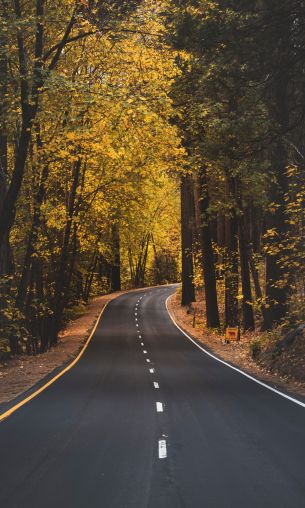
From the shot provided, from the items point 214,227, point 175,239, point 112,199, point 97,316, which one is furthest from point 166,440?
point 175,239

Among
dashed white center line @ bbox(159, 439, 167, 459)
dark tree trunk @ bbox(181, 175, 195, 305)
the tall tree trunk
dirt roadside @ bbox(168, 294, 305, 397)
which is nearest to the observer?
dashed white center line @ bbox(159, 439, 167, 459)

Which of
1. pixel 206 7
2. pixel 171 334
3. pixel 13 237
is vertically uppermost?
pixel 206 7

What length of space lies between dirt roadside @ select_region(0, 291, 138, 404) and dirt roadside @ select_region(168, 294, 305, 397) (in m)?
6.78

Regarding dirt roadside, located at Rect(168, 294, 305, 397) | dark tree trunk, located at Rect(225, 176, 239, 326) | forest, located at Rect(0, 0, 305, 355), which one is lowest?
dirt roadside, located at Rect(168, 294, 305, 397)

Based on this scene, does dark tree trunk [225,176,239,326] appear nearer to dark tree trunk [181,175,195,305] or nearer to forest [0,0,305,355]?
forest [0,0,305,355]

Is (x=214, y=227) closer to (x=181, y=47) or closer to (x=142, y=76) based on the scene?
(x=142, y=76)

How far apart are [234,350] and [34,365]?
10419 millimetres

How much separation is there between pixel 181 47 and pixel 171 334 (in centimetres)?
2495

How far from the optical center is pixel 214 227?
4447 cm

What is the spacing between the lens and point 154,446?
29.2 feet

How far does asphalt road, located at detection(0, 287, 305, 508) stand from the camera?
6.23 meters

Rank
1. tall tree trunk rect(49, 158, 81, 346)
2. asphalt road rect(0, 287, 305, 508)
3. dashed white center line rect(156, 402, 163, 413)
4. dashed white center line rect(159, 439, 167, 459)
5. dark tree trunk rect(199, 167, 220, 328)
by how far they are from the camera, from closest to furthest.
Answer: asphalt road rect(0, 287, 305, 508) → dashed white center line rect(159, 439, 167, 459) → dashed white center line rect(156, 402, 163, 413) → tall tree trunk rect(49, 158, 81, 346) → dark tree trunk rect(199, 167, 220, 328)

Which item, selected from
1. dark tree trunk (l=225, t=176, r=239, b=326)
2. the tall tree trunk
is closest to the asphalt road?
the tall tree trunk

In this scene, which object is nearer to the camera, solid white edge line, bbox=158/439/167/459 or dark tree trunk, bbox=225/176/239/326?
solid white edge line, bbox=158/439/167/459
